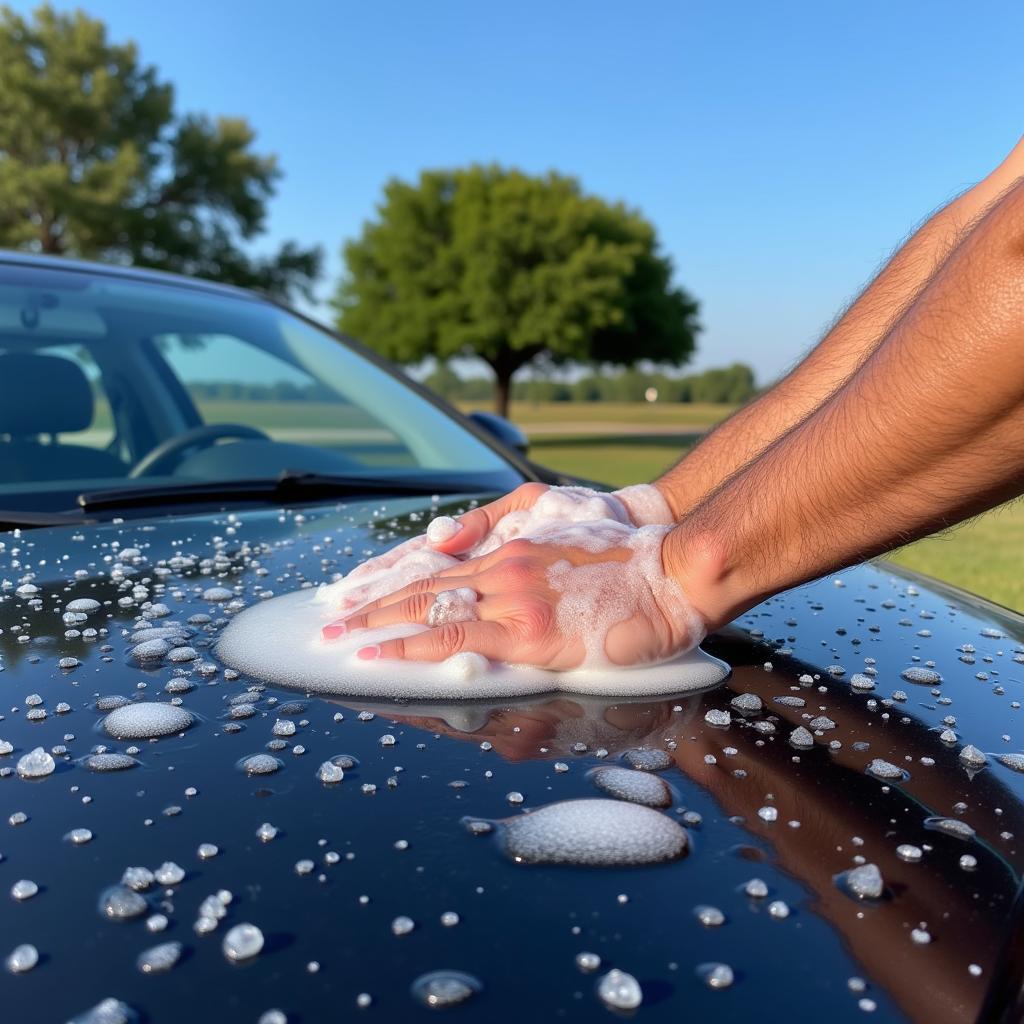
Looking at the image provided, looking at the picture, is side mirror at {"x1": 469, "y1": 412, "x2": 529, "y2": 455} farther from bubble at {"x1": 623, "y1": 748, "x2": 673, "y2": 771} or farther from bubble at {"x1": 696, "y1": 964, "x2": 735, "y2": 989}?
bubble at {"x1": 696, "y1": 964, "x2": 735, "y2": 989}

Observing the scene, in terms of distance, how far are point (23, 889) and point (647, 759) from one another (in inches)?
21.5

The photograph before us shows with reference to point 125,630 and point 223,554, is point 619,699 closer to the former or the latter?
point 125,630

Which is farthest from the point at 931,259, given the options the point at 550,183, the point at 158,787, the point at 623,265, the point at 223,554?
the point at 550,183

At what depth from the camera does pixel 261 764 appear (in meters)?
0.84

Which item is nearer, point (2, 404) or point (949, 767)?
point (949, 767)

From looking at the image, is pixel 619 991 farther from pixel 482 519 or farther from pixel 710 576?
pixel 482 519

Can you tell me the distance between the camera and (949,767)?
0.90 m

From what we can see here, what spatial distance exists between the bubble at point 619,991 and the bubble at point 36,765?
21.3 inches

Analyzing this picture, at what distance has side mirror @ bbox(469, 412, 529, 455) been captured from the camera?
2.71 m

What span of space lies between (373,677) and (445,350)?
25.2 meters

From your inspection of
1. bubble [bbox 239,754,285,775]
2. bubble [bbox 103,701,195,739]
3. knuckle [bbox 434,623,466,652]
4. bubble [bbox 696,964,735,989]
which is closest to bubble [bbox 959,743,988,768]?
bubble [bbox 696,964,735,989]

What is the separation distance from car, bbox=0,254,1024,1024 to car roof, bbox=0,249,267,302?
40.4 inches

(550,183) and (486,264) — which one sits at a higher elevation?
(550,183)

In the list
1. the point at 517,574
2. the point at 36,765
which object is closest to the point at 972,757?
the point at 517,574
